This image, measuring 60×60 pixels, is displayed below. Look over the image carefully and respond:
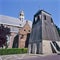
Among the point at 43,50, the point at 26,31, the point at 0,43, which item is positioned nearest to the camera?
the point at 0,43

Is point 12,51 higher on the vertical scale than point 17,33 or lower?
lower

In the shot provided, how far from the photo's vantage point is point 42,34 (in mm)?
35594

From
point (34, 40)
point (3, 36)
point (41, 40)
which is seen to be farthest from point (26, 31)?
point (3, 36)

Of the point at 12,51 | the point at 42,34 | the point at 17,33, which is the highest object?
the point at 17,33

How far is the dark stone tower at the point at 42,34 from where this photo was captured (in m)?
35.0

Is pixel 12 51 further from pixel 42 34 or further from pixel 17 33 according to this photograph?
pixel 17 33

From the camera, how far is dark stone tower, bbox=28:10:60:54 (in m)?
35.0

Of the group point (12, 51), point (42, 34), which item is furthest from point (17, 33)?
point (42, 34)

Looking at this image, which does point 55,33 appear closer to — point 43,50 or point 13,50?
point 43,50

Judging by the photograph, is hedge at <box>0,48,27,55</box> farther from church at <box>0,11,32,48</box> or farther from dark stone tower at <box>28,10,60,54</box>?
church at <box>0,11,32,48</box>

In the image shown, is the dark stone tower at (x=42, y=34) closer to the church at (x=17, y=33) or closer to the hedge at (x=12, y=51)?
the hedge at (x=12, y=51)

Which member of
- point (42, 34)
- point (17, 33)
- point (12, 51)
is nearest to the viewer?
point (42, 34)

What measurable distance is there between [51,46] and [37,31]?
5.47 metres

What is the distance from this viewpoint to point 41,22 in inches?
1467
